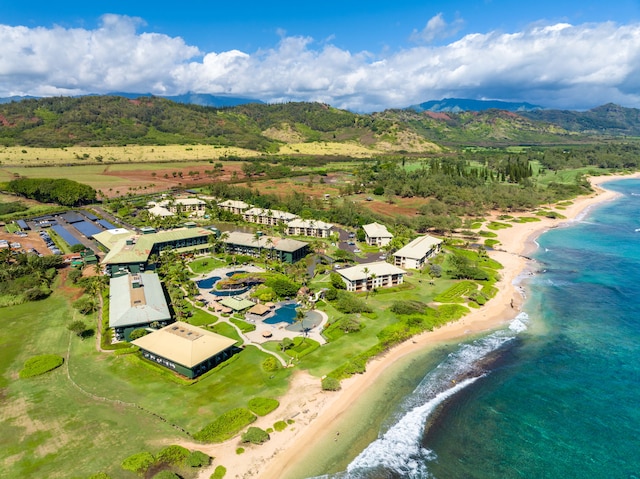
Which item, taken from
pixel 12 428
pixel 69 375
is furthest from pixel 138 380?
pixel 12 428

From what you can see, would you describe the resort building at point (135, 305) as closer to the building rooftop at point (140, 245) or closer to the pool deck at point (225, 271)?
the pool deck at point (225, 271)

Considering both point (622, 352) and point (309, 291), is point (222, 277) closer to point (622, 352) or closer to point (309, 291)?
point (309, 291)

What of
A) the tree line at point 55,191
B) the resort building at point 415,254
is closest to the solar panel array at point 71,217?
the tree line at point 55,191

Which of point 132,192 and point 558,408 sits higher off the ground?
point 132,192

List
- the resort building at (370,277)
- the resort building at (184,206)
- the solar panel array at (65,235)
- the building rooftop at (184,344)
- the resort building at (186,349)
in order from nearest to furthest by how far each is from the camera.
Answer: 1. the resort building at (186,349)
2. the building rooftop at (184,344)
3. the resort building at (370,277)
4. the solar panel array at (65,235)
5. the resort building at (184,206)

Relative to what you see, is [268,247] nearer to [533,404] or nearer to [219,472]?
[219,472]

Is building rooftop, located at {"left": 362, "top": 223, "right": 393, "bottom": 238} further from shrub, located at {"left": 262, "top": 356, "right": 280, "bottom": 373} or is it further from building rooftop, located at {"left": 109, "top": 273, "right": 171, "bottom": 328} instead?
shrub, located at {"left": 262, "top": 356, "right": 280, "bottom": 373}
